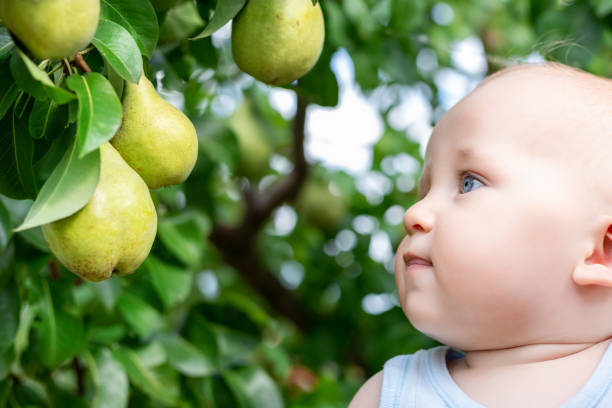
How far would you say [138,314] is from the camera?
4.54 ft

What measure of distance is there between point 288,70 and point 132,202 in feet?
0.91

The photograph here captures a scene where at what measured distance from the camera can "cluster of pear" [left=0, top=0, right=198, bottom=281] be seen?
1.94 ft

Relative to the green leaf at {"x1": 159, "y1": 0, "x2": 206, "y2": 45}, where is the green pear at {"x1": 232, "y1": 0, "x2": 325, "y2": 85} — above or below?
above

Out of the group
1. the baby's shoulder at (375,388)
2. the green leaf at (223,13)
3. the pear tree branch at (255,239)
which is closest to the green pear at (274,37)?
the green leaf at (223,13)

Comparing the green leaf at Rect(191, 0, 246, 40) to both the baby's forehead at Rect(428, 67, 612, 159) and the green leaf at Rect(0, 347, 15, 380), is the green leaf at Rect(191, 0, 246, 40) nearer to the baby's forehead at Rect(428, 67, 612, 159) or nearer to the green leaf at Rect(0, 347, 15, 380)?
the baby's forehead at Rect(428, 67, 612, 159)

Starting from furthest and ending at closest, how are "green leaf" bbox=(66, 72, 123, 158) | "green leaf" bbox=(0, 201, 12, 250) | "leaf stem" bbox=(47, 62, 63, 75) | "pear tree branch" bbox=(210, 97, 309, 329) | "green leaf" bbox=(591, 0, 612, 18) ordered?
→ 1. "pear tree branch" bbox=(210, 97, 309, 329)
2. "green leaf" bbox=(591, 0, 612, 18)
3. "green leaf" bbox=(0, 201, 12, 250)
4. "leaf stem" bbox=(47, 62, 63, 75)
5. "green leaf" bbox=(66, 72, 123, 158)

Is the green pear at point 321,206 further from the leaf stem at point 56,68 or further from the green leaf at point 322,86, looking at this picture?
the leaf stem at point 56,68

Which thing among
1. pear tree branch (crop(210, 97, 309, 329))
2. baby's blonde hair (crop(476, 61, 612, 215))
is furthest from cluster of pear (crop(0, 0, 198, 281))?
pear tree branch (crop(210, 97, 309, 329))

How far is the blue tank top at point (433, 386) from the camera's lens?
27.2 inches

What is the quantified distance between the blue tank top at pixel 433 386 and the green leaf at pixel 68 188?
1.12 feet

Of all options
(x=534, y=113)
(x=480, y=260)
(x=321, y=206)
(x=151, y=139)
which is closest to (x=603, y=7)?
(x=534, y=113)

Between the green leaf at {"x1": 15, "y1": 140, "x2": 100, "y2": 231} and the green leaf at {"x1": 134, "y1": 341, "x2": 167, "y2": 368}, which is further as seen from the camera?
the green leaf at {"x1": 134, "y1": 341, "x2": 167, "y2": 368}

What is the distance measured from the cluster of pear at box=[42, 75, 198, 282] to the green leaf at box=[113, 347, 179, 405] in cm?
67

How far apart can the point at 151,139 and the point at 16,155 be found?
128 mm
